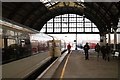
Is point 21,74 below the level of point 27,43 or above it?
below

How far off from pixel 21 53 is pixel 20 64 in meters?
0.66

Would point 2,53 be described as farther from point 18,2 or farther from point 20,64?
point 18,2

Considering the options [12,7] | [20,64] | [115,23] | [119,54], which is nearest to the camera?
[20,64]

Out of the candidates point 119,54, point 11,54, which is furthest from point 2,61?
point 119,54

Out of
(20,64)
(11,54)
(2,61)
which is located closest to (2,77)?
(2,61)

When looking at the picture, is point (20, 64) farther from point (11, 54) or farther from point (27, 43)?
point (27, 43)

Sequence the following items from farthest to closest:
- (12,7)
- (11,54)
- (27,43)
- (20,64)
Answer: (12,7) < (27,43) < (20,64) < (11,54)

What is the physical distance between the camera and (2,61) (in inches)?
364

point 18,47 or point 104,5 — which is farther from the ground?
point 104,5

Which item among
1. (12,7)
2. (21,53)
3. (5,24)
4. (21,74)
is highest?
(12,7)

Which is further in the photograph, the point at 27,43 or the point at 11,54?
the point at 27,43

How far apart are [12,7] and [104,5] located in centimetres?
1499

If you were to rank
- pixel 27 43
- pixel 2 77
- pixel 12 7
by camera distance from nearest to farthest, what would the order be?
pixel 2 77, pixel 27 43, pixel 12 7

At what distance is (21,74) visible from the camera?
1203cm
